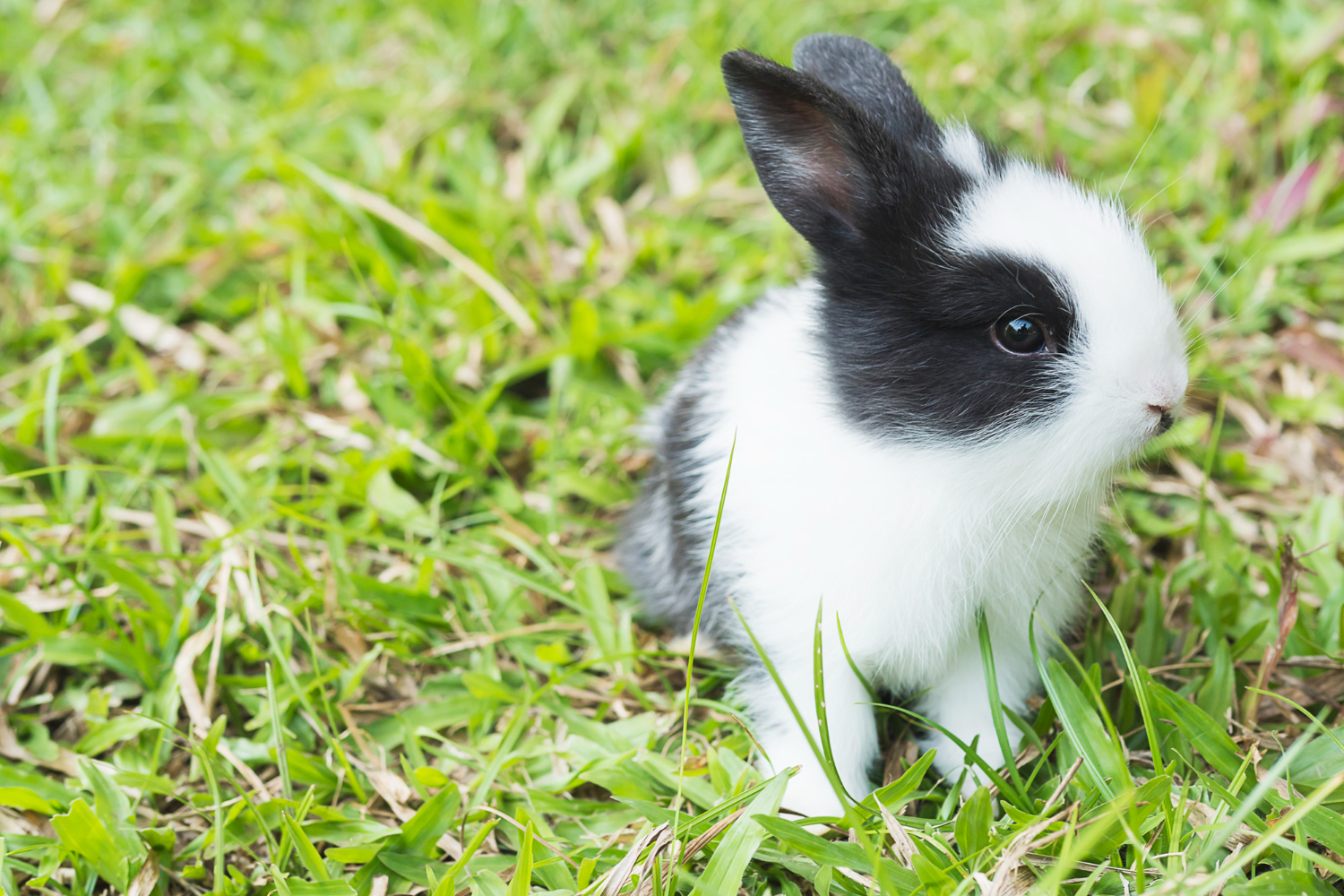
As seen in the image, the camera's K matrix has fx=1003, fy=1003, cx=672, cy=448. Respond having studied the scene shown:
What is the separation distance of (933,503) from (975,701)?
697mm

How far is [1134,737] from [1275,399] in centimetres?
172

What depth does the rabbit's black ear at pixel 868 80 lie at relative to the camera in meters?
2.40

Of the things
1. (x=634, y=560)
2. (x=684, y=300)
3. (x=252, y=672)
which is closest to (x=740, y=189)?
(x=684, y=300)

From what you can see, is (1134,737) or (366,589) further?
(366,589)

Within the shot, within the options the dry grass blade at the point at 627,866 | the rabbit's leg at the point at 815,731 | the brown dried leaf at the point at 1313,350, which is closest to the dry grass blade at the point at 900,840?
the rabbit's leg at the point at 815,731

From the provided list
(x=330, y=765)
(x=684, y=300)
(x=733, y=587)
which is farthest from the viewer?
(x=684, y=300)

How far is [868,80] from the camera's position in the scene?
8.14 ft

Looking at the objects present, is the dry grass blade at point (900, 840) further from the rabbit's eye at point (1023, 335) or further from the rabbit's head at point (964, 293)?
the rabbit's eye at point (1023, 335)

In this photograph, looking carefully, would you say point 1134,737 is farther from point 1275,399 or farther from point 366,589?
point 366,589

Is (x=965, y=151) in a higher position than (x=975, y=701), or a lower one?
higher

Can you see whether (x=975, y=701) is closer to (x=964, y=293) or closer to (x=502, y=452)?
(x=964, y=293)

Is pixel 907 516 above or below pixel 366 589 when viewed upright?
above

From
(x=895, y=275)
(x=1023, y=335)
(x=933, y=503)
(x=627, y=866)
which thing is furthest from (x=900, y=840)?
(x=895, y=275)

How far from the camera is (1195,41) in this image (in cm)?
483
